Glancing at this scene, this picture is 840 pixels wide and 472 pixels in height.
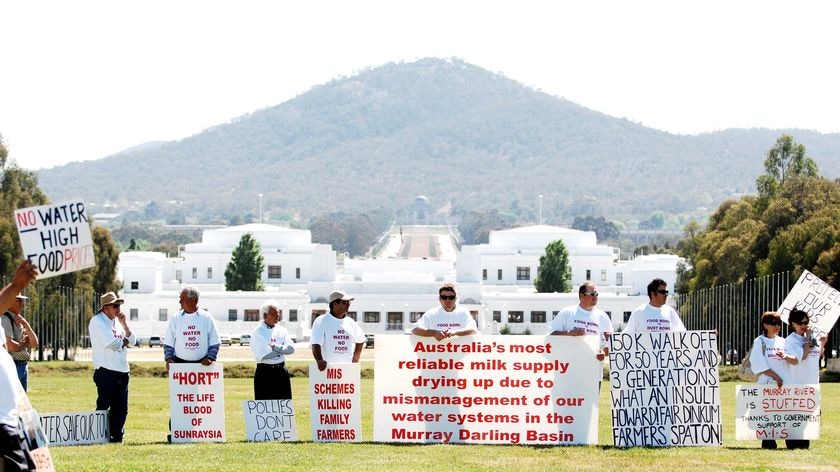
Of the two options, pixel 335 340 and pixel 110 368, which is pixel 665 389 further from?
pixel 110 368

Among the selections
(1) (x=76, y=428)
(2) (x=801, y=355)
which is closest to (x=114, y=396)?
(1) (x=76, y=428)

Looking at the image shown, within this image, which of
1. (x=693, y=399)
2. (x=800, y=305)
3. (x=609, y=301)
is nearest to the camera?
(x=693, y=399)

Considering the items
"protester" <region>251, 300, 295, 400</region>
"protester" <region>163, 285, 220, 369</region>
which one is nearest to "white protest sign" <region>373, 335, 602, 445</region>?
"protester" <region>251, 300, 295, 400</region>

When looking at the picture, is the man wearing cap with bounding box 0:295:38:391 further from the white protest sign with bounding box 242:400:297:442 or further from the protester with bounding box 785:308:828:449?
the protester with bounding box 785:308:828:449

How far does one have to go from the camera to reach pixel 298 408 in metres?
26.9

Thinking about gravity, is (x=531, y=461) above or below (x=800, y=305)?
below

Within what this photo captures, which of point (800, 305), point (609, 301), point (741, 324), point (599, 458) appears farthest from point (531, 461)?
point (609, 301)

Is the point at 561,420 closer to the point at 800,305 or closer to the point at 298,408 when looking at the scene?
the point at 800,305

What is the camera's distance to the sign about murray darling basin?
17.1 m

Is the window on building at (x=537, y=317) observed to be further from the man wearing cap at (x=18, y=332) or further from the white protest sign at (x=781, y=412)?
the man wearing cap at (x=18, y=332)

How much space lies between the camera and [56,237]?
13.5m

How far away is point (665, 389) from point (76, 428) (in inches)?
241

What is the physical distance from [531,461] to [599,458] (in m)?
0.67

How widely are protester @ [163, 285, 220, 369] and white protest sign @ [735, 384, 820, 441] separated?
5688mm
